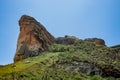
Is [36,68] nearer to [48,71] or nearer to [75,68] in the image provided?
[48,71]

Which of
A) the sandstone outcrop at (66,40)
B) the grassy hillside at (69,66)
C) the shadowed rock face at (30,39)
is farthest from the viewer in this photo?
the sandstone outcrop at (66,40)

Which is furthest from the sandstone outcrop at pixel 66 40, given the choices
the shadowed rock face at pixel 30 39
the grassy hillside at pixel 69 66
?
the grassy hillside at pixel 69 66

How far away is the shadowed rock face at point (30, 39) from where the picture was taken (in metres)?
128

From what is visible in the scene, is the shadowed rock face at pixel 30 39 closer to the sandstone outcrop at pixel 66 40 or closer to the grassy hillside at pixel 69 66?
the grassy hillside at pixel 69 66

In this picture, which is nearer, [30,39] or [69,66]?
[69,66]

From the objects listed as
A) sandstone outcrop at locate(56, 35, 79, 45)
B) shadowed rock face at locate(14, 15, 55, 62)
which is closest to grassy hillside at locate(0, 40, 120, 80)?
shadowed rock face at locate(14, 15, 55, 62)

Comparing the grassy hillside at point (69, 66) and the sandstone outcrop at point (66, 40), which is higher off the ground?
the sandstone outcrop at point (66, 40)

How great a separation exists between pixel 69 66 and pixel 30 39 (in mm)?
31315

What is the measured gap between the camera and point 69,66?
10862 cm

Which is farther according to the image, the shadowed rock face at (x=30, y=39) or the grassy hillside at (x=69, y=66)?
the shadowed rock face at (x=30, y=39)

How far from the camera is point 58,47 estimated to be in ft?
440

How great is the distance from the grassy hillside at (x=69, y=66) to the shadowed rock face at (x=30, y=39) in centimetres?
640

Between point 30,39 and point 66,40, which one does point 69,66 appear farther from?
point 66,40

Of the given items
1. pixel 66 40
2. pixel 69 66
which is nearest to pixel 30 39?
pixel 66 40
